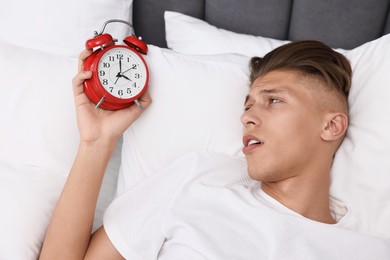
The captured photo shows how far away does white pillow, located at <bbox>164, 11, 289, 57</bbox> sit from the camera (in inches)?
67.2

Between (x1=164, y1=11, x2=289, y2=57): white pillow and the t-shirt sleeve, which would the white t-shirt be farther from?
(x1=164, y1=11, x2=289, y2=57): white pillow

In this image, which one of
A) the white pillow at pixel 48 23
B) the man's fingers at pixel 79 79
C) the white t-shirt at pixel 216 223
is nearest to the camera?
the white t-shirt at pixel 216 223

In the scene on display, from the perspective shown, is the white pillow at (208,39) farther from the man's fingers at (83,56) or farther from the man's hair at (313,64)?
the man's fingers at (83,56)

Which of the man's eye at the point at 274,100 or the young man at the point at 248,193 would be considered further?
the man's eye at the point at 274,100

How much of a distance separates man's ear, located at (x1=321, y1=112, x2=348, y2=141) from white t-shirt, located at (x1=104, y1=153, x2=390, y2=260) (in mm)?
222

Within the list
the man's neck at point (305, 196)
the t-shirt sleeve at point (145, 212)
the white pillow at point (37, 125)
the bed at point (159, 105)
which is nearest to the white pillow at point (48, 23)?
the bed at point (159, 105)

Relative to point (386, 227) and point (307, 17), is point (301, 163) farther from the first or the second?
point (307, 17)

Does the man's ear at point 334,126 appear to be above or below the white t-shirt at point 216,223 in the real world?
above

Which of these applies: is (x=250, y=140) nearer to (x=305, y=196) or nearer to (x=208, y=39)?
(x=305, y=196)

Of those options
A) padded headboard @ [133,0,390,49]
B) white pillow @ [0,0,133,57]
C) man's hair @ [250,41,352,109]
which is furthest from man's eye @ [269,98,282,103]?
white pillow @ [0,0,133,57]

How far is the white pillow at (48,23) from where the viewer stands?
5.42 feet

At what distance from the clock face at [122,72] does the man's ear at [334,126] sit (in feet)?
1.88

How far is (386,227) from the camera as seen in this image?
134 cm

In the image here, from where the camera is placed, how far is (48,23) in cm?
165
